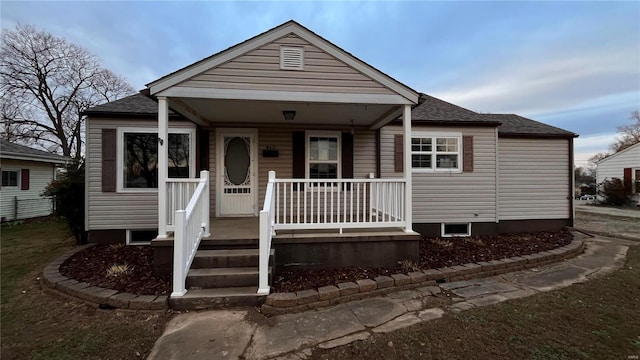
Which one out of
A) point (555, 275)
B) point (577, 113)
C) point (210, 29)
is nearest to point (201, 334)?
point (555, 275)

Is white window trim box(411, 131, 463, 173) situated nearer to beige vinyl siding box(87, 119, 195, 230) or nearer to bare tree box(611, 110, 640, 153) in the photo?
beige vinyl siding box(87, 119, 195, 230)

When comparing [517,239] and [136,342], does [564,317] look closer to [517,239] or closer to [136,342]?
[517,239]

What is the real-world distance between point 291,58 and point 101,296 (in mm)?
4347

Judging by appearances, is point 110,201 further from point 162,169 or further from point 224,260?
point 224,260

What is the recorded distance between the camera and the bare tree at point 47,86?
57.6 feet

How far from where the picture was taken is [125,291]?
3.67 m

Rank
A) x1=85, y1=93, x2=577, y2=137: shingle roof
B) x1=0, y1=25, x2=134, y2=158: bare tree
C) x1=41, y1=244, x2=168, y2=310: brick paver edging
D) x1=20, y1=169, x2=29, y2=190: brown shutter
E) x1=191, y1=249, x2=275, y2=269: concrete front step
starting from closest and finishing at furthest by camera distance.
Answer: x1=41, y1=244, x2=168, y2=310: brick paver edging → x1=191, y1=249, x2=275, y2=269: concrete front step → x1=85, y1=93, x2=577, y2=137: shingle roof → x1=20, y1=169, x2=29, y2=190: brown shutter → x1=0, y1=25, x2=134, y2=158: bare tree

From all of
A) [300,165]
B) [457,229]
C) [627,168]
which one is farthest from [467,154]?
[627,168]

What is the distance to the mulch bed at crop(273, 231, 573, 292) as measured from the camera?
403cm

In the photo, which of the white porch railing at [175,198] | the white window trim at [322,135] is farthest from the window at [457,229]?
the white porch railing at [175,198]

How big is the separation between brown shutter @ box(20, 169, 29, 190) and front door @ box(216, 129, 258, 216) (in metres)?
11.6

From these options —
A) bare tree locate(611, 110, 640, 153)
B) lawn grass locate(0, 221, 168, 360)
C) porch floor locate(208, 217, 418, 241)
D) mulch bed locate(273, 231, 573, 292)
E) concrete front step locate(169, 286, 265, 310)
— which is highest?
bare tree locate(611, 110, 640, 153)

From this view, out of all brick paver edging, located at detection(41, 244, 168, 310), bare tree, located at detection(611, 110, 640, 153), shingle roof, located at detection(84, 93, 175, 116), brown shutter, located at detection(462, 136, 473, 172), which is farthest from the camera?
bare tree, located at detection(611, 110, 640, 153)

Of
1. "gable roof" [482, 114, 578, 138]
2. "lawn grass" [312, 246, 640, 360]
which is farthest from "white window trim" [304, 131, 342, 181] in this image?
"gable roof" [482, 114, 578, 138]
